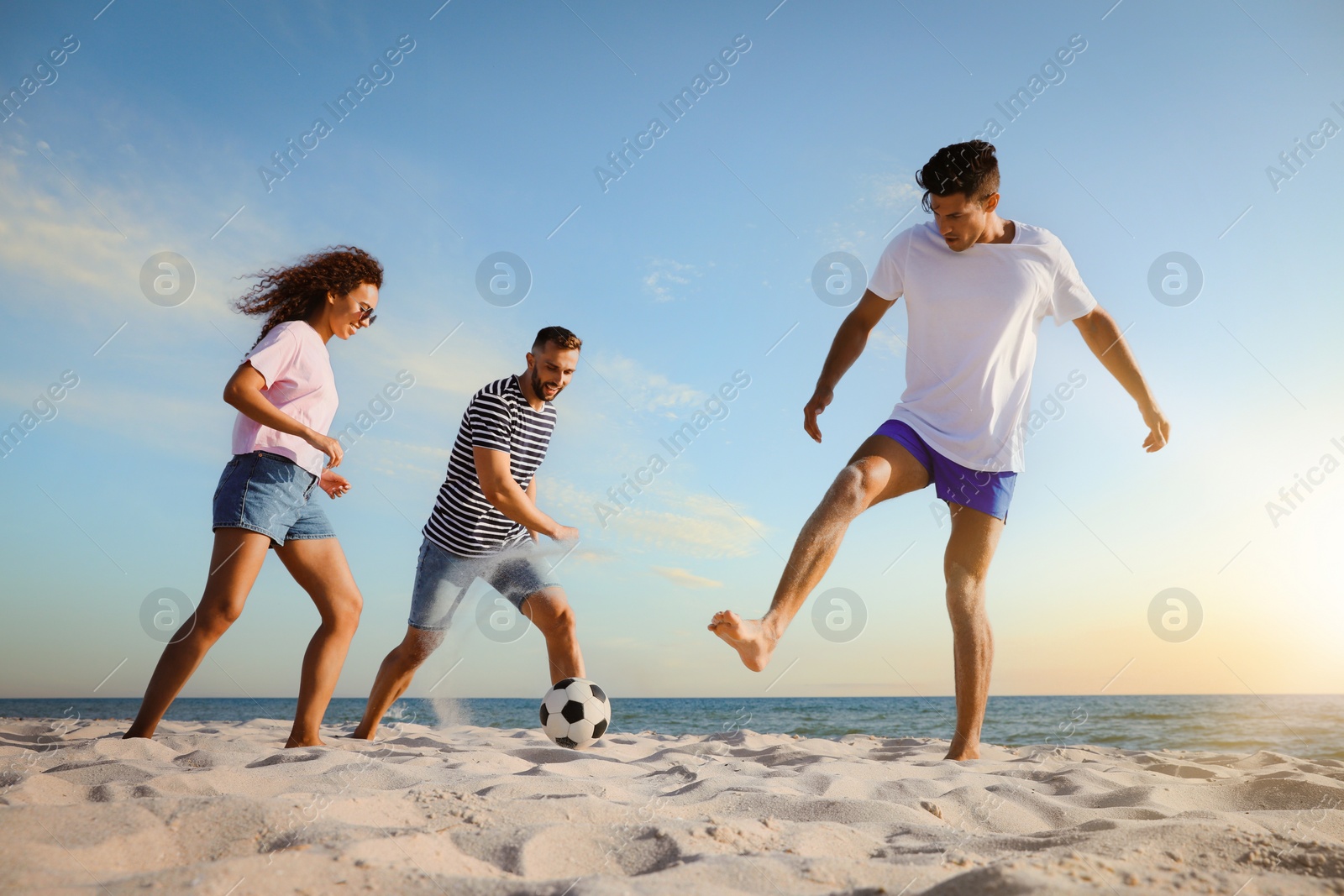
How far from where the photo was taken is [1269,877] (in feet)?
4.49

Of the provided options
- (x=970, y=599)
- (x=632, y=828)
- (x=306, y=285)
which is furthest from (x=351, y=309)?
(x=970, y=599)

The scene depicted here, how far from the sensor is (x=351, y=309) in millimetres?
3805

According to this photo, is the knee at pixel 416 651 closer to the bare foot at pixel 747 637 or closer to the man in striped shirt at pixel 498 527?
the man in striped shirt at pixel 498 527


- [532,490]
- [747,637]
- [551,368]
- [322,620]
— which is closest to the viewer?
[747,637]

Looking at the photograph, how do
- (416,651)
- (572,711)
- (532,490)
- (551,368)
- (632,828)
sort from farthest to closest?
1. (532,490)
2. (416,651)
3. (551,368)
4. (572,711)
5. (632,828)

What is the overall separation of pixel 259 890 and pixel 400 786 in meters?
1.11

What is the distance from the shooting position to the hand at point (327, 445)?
10.6ft

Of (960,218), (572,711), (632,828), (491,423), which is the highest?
(960,218)

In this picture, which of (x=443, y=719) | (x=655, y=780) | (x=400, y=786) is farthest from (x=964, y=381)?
(x=443, y=719)

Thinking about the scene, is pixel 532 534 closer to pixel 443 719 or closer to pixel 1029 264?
pixel 443 719

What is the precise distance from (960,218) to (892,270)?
1.11 feet

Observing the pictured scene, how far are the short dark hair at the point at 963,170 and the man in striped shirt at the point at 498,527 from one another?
174 centimetres

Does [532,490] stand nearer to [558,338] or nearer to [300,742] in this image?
[558,338]

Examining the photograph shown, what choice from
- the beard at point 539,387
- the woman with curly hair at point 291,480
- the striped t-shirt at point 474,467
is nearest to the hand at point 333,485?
the woman with curly hair at point 291,480
